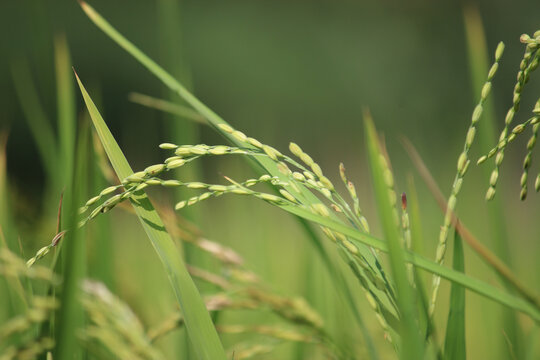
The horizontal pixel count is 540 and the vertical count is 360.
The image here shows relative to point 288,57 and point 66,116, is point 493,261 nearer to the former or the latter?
point 66,116

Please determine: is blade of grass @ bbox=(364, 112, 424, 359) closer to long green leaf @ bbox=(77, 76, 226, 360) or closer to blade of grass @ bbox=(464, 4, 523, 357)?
long green leaf @ bbox=(77, 76, 226, 360)

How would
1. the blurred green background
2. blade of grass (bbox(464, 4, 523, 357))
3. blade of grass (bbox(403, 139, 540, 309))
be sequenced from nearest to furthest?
1. blade of grass (bbox(403, 139, 540, 309))
2. blade of grass (bbox(464, 4, 523, 357))
3. the blurred green background

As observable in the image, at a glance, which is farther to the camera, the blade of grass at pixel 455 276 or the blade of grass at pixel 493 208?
the blade of grass at pixel 493 208

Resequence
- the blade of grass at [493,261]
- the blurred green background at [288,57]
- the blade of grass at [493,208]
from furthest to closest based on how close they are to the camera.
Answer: the blurred green background at [288,57] → the blade of grass at [493,208] → the blade of grass at [493,261]

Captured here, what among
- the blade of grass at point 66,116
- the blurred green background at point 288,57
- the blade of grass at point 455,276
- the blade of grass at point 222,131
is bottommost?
the blade of grass at point 455,276

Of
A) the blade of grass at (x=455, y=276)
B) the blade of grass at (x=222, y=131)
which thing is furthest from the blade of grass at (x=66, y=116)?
the blade of grass at (x=455, y=276)

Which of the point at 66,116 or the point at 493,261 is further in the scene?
the point at 66,116

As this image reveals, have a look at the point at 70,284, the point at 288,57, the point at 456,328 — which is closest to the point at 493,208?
the point at 456,328

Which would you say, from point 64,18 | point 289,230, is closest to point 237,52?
point 64,18

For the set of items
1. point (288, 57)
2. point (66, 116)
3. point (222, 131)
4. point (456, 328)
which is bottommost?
point (456, 328)

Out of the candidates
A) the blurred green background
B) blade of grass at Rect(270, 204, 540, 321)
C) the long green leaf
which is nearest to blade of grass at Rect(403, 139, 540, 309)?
blade of grass at Rect(270, 204, 540, 321)

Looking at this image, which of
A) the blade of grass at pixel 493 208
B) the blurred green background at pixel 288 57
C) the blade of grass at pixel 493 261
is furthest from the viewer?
the blurred green background at pixel 288 57

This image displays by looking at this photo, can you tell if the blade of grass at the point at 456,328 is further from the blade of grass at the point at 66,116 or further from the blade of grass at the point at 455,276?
the blade of grass at the point at 66,116
